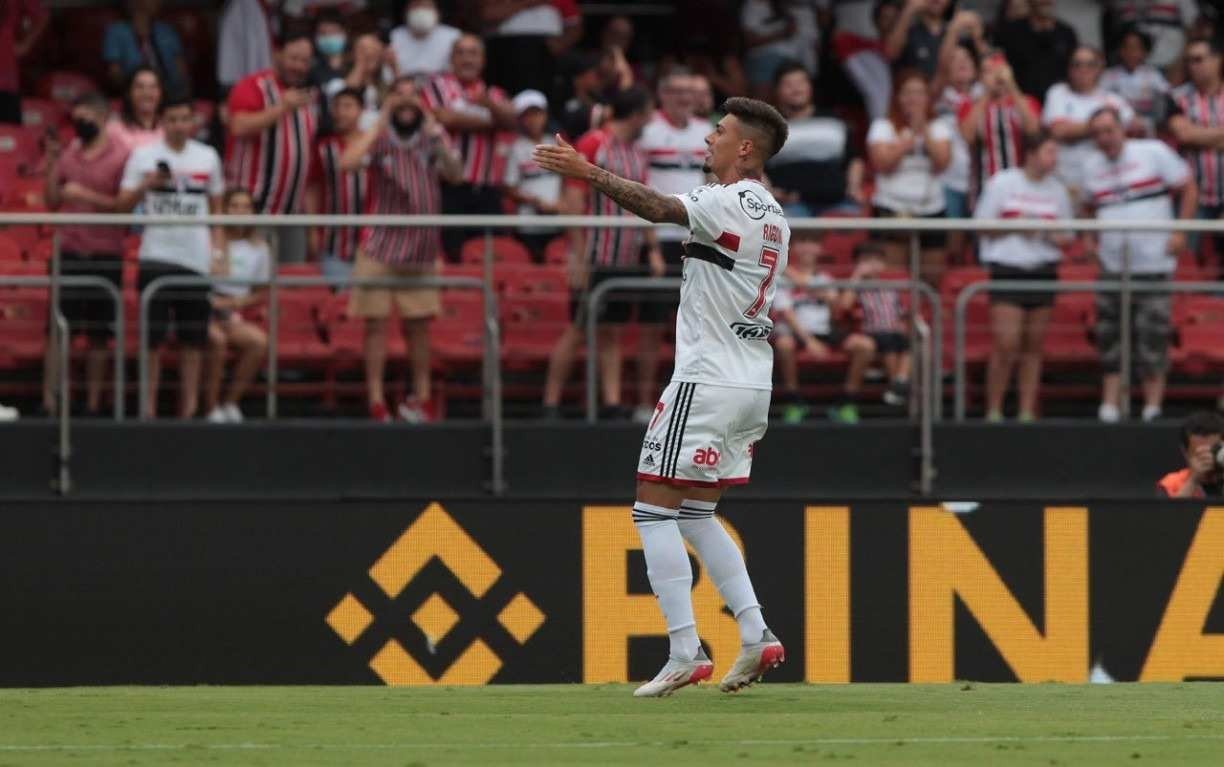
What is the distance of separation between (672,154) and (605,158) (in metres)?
0.48

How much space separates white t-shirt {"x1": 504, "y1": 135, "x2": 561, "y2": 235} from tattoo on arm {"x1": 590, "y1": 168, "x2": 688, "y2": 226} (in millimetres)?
6200

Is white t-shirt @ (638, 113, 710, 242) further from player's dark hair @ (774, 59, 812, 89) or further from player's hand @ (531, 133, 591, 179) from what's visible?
player's hand @ (531, 133, 591, 179)

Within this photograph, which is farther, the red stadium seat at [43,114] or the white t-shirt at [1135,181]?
the red stadium seat at [43,114]

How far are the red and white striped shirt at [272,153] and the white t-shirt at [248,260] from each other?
1.44 metres

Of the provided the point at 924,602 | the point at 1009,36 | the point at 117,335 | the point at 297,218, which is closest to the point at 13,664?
the point at 117,335

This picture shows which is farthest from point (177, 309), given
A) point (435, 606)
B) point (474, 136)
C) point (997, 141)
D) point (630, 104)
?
point (997, 141)

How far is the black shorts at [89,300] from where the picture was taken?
38.4 feet

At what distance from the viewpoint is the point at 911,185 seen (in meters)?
14.1

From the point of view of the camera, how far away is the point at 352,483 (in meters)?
12.1

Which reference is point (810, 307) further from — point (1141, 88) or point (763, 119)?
point (1141, 88)

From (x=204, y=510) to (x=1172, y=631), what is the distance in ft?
17.1

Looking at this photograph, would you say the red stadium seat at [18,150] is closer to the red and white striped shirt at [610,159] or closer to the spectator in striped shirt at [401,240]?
the spectator in striped shirt at [401,240]

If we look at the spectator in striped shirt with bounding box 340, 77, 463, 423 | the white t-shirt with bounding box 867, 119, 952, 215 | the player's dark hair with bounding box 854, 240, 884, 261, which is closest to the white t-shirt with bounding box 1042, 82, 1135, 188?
the white t-shirt with bounding box 867, 119, 952, 215

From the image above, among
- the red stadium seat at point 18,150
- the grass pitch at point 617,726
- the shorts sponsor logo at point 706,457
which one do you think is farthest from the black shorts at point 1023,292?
the red stadium seat at point 18,150
